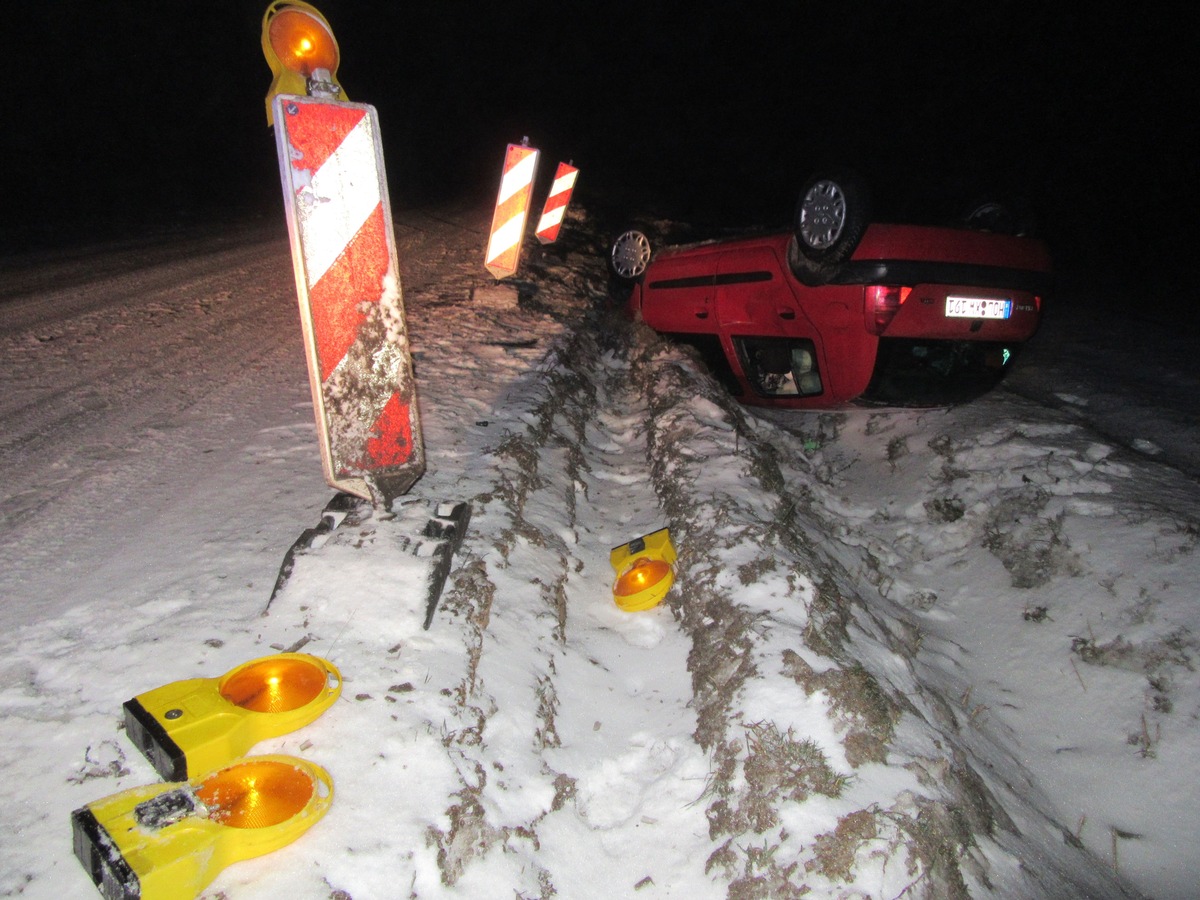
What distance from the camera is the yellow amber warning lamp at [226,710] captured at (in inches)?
64.2

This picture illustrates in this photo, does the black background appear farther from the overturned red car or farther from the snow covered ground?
the snow covered ground

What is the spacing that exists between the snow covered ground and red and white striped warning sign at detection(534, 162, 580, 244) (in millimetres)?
3917

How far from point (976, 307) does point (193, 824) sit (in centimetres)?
430

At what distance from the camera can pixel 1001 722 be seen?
2.90 metres

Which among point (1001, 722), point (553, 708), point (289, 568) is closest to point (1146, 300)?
point (1001, 722)

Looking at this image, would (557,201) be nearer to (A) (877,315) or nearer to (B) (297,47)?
(A) (877,315)

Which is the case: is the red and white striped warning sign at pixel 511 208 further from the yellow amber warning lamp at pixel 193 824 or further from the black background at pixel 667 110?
the yellow amber warning lamp at pixel 193 824

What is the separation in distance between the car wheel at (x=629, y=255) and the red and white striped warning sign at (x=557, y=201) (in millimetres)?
1887

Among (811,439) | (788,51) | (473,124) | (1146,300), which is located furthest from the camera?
(788,51)

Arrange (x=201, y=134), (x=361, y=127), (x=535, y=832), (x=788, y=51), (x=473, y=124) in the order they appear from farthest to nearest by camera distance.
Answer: (x=788, y=51) → (x=473, y=124) → (x=201, y=134) → (x=361, y=127) → (x=535, y=832)

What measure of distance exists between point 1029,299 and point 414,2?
42.0 meters

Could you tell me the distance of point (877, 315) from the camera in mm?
3967

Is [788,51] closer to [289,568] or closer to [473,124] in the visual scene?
[473,124]

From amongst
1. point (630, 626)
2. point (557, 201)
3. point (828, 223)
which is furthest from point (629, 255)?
point (630, 626)
